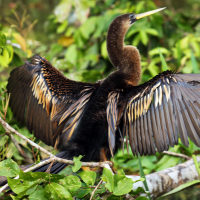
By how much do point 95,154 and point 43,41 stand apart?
13.5 feet

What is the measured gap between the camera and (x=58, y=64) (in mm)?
3025

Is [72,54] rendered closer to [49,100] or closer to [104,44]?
[104,44]

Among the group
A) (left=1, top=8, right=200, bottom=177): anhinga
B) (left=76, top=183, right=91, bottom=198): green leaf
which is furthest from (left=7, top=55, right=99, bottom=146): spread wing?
(left=76, top=183, right=91, bottom=198): green leaf

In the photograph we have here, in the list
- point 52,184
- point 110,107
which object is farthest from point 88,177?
point 110,107

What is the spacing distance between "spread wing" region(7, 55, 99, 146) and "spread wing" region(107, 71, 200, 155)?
312 mm

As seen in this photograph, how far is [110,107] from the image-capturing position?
1.61 meters

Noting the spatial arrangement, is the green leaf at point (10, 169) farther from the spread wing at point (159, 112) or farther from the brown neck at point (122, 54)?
the brown neck at point (122, 54)

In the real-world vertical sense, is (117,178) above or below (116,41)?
below

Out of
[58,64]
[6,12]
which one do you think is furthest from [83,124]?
[6,12]

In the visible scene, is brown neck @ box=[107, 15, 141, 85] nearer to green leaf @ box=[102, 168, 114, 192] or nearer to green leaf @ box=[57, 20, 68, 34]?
green leaf @ box=[102, 168, 114, 192]

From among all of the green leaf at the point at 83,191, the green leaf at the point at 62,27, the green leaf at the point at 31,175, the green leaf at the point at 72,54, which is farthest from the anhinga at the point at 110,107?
the green leaf at the point at 62,27

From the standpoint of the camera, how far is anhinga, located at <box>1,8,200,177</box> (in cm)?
147

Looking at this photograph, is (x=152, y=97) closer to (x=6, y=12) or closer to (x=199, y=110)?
(x=199, y=110)

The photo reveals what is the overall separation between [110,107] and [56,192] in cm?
60
